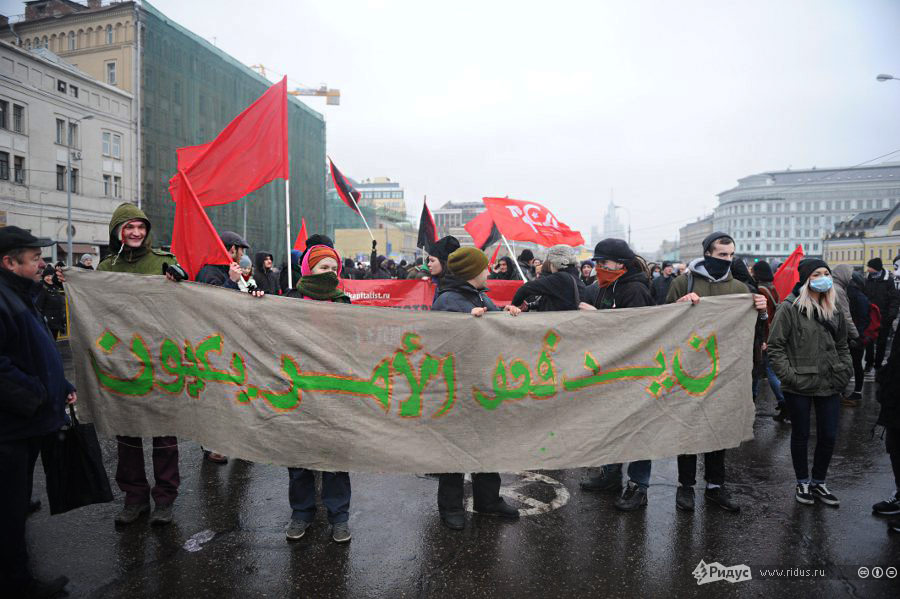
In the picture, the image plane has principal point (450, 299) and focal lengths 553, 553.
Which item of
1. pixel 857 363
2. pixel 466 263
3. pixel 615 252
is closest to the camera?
pixel 466 263

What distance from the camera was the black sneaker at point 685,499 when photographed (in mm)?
4148

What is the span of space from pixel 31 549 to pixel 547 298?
3.96 m

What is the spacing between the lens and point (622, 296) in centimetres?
432

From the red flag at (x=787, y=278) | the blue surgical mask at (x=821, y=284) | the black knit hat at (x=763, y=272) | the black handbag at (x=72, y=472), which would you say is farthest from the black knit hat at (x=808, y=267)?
the black handbag at (x=72, y=472)

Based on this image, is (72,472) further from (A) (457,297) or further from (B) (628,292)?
(B) (628,292)

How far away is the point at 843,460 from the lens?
5398mm

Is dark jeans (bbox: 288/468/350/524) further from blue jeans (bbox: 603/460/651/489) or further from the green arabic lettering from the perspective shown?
blue jeans (bbox: 603/460/651/489)

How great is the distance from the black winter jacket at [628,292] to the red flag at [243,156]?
9.92 ft

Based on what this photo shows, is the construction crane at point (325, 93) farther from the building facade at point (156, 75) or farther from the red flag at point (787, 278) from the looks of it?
the red flag at point (787, 278)

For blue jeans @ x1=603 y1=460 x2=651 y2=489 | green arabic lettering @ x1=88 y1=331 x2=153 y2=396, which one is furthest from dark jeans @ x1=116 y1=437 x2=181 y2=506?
blue jeans @ x1=603 y1=460 x2=651 y2=489

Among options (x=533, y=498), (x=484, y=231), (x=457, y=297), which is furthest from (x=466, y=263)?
(x=484, y=231)

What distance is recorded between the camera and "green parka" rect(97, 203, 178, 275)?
395 centimetres

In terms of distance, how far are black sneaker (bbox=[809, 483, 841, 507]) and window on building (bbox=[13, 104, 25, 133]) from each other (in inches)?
1606

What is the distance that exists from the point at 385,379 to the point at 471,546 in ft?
4.02
